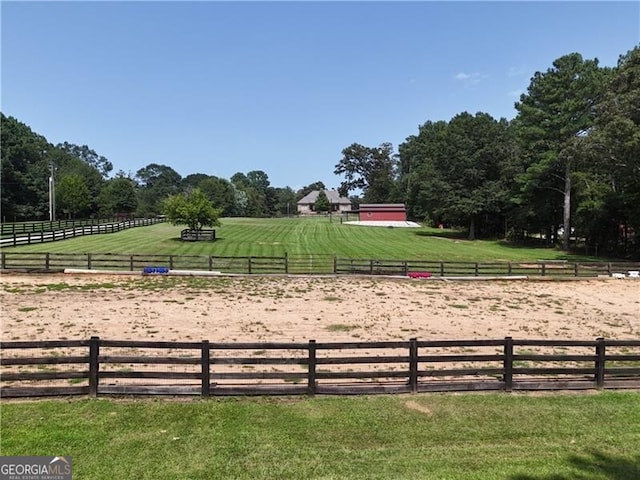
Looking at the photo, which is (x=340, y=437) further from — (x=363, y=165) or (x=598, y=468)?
(x=363, y=165)

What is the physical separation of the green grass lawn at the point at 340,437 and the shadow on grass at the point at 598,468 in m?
0.01


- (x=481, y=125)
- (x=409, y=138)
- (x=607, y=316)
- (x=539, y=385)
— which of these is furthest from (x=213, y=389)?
(x=409, y=138)

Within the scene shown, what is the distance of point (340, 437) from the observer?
23.7ft

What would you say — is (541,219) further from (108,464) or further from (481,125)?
(108,464)

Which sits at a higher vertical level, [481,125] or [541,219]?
[481,125]

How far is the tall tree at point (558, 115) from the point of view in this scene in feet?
155

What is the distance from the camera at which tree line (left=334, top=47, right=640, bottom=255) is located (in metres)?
34.9

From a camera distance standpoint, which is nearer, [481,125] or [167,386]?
[167,386]

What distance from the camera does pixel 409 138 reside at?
13638 centimetres

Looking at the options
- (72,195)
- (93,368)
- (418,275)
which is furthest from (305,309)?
(72,195)

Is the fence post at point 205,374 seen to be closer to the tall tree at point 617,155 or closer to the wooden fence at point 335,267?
the wooden fence at point 335,267

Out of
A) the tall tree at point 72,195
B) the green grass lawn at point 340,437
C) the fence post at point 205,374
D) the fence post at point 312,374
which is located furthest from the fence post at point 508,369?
the tall tree at point 72,195

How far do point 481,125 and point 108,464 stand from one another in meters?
66.1

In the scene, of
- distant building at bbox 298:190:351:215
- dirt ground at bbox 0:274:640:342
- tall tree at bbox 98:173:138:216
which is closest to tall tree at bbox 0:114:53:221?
tall tree at bbox 98:173:138:216
